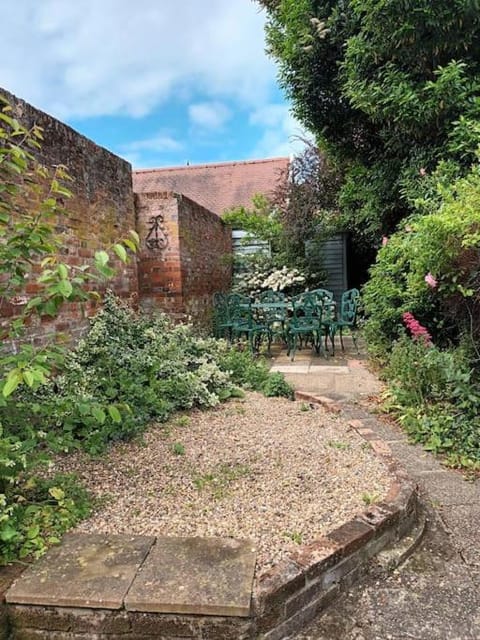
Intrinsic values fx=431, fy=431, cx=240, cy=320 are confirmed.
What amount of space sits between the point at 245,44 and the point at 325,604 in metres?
7.17

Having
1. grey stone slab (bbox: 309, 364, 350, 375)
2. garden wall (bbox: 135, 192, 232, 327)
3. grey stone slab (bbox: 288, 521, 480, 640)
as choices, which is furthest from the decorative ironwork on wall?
grey stone slab (bbox: 288, 521, 480, 640)

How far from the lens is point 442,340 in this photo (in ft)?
14.5

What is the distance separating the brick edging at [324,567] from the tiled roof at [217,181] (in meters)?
11.6

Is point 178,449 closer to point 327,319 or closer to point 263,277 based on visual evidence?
point 327,319

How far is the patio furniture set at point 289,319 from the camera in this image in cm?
582

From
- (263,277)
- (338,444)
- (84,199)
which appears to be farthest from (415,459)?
(263,277)

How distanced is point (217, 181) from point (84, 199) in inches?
437

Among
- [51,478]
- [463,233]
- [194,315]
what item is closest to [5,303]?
[51,478]

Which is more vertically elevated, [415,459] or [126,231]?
[126,231]

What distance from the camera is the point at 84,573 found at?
1.47 metres

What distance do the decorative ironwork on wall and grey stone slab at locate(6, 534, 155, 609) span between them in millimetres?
4099

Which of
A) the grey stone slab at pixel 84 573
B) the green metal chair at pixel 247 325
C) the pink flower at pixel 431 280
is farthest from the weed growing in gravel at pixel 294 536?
the green metal chair at pixel 247 325

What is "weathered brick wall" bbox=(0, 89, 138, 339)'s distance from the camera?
321 cm

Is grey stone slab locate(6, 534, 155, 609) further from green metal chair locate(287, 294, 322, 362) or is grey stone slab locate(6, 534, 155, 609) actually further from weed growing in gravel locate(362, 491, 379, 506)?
green metal chair locate(287, 294, 322, 362)
